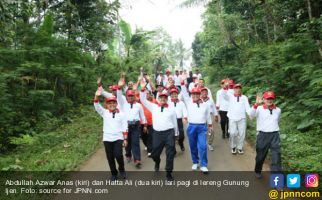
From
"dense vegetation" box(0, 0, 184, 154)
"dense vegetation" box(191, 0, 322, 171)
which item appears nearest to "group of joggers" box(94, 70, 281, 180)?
"dense vegetation" box(191, 0, 322, 171)

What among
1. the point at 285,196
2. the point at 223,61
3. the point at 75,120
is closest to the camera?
the point at 285,196

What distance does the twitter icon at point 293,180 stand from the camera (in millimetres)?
6418

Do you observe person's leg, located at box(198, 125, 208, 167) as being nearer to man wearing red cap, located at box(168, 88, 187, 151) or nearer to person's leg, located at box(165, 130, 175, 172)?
man wearing red cap, located at box(168, 88, 187, 151)

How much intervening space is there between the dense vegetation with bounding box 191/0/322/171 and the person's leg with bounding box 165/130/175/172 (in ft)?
8.49

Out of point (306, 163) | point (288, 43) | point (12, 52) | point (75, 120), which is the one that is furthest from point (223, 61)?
point (306, 163)

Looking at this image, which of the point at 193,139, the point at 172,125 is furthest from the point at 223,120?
the point at 172,125

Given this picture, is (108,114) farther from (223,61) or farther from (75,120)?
(223,61)

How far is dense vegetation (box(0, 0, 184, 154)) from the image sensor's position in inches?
407

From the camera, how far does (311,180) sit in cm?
637

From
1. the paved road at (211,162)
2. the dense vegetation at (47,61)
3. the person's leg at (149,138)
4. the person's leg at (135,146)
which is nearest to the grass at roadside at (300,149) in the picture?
the paved road at (211,162)

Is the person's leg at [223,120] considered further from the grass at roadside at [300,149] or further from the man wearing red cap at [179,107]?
the man wearing red cap at [179,107]

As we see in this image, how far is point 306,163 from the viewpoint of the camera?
7148 millimetres

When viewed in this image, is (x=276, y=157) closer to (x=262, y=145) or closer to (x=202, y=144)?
(x=262, y=145)

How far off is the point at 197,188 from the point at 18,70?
277 inches
